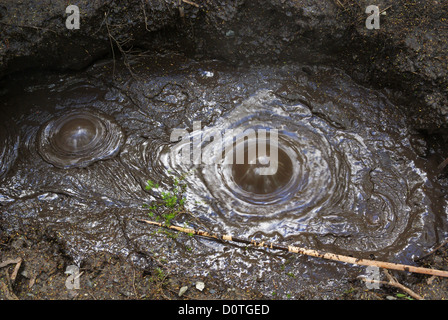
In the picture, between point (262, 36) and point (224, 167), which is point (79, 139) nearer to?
point (224, 167)

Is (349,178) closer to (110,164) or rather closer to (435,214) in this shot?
(435,214)

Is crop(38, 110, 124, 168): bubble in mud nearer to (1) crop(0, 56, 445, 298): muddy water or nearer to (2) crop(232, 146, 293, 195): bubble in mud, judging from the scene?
(1) crop(0, 56, 445, 298): muddy water

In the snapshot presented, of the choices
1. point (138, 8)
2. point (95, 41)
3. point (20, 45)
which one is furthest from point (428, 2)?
point (20, 45)

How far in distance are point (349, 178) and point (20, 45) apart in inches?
163

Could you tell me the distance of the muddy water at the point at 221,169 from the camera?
4129 millimetres

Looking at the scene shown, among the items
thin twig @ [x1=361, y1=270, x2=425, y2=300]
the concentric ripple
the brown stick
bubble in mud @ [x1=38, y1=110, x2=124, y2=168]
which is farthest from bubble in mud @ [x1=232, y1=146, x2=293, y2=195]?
bubble in mud @ [x1=38, y1=110, x2=124, y2=168]

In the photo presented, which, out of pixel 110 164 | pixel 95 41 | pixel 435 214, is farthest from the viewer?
pixel 95 41

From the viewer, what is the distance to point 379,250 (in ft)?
13.6

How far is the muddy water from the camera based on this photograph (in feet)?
13.5

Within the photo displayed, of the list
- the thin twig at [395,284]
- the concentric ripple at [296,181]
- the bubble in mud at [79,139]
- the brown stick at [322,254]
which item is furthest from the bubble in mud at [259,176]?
the bubble in mud at [79,139]

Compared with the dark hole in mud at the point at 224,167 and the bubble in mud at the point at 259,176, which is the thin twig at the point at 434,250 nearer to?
the dark hole in mud at the point at 224,167

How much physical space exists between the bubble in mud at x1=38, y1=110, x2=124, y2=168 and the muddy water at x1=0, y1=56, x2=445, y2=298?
2 cm

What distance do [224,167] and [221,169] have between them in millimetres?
44

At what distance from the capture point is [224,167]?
4703mm
